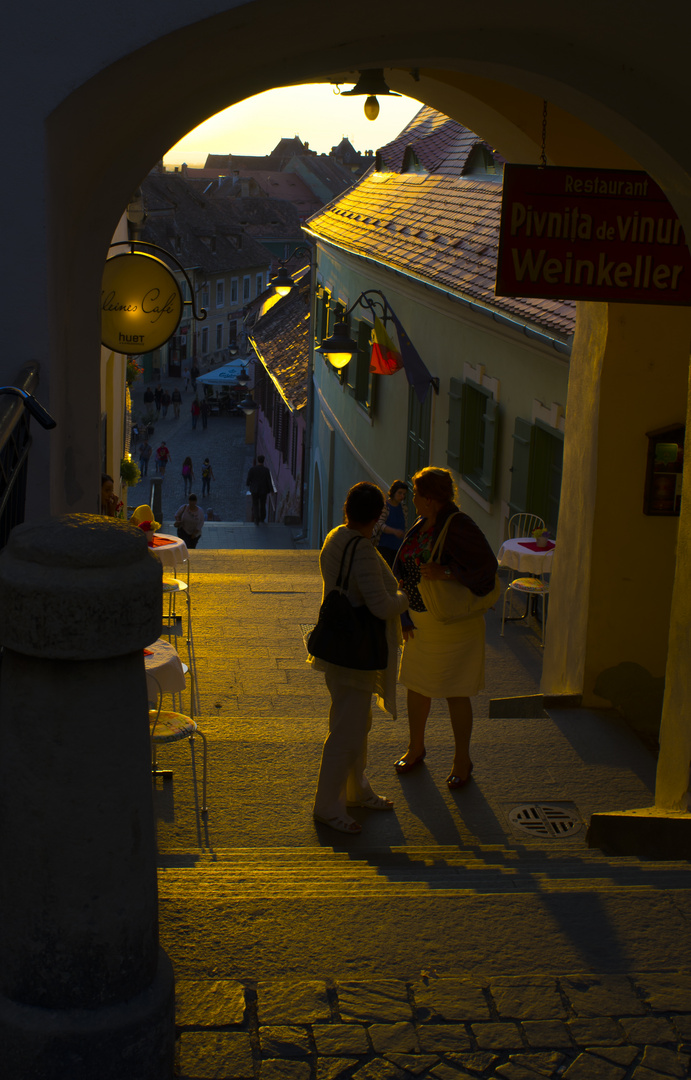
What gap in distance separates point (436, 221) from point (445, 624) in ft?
33.8

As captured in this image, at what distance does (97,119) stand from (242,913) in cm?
270

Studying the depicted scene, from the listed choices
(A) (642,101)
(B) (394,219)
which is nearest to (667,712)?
(A) (642,101)

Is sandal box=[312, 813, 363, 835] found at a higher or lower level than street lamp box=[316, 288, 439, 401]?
lower

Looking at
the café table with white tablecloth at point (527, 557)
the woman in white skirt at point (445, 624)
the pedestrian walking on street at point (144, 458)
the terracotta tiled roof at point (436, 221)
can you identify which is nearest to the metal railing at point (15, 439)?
the woman in white skirt at point (445, 624)

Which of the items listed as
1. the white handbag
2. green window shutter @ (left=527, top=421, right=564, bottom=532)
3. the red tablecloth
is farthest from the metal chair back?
the white handbag

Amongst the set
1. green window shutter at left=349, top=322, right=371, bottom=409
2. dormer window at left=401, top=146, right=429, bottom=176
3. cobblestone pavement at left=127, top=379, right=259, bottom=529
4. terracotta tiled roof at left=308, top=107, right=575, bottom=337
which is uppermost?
dormer window at left=401, top=146, right=429, bottom=176

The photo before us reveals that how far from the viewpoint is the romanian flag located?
15.7 meters

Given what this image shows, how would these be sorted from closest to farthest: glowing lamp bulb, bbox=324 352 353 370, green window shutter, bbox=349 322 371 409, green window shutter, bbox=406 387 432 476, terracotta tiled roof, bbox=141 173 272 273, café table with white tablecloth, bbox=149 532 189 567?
café table with white tablecloth, bbox=149 532 189 567 < glowing lamp bulb, bbox=324 352 353 370 < green window shutter, bbox=406 387 432 476 < green window shutter, bbox=349 322 371 409 < terracotta tiled roof, bbox=141 173 272 273

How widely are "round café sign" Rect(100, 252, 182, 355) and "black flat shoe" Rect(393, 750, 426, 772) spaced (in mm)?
3388

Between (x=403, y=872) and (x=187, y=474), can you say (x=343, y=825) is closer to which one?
(x=403, y=872)

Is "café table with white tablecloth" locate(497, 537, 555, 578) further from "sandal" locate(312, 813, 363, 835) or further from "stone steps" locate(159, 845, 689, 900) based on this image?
"sandal" locate(312, 813, 363, 835)

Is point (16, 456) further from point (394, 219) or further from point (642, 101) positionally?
point (394, 219)

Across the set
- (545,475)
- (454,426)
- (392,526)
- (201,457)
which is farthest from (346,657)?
(201,457)

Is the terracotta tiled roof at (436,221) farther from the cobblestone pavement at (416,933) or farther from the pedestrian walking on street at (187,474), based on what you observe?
the pedestrian walking on street at (187,474)
